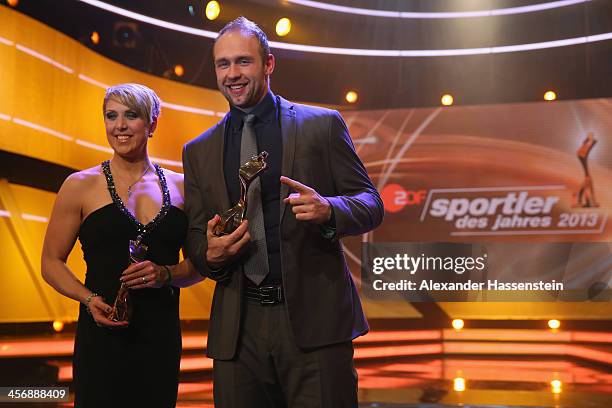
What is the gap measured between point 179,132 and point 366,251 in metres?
1.51

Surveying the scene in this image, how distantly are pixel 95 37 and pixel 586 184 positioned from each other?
3336mm

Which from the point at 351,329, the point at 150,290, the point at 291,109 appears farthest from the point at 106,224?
the point at 351,329

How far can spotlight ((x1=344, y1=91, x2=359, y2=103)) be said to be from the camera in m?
4.63

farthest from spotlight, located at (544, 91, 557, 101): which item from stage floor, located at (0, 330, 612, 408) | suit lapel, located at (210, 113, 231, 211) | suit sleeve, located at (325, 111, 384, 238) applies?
suit lapel, located at (210, 113, 231, 211)

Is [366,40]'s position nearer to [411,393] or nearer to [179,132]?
[179,132]

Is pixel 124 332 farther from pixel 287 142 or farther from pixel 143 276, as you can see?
pixel 287 142

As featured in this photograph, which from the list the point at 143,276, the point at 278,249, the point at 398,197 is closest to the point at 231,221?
the point at 278,249

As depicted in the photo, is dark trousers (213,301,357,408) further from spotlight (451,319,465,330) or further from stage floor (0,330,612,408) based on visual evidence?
spotlight (451,319,465,330)

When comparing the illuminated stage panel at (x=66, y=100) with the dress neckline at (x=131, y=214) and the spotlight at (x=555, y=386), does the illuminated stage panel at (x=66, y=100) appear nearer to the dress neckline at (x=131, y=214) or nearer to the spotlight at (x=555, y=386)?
the dress neckline at (x=131, y=214)

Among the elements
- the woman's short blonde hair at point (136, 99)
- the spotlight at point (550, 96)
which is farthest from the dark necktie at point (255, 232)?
the spotlight at point (550, 96)

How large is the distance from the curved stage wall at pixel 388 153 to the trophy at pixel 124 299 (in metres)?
2.37

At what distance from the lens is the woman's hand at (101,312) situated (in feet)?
6.90

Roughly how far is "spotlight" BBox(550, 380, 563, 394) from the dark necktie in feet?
9.77

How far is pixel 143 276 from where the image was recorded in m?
2.12
